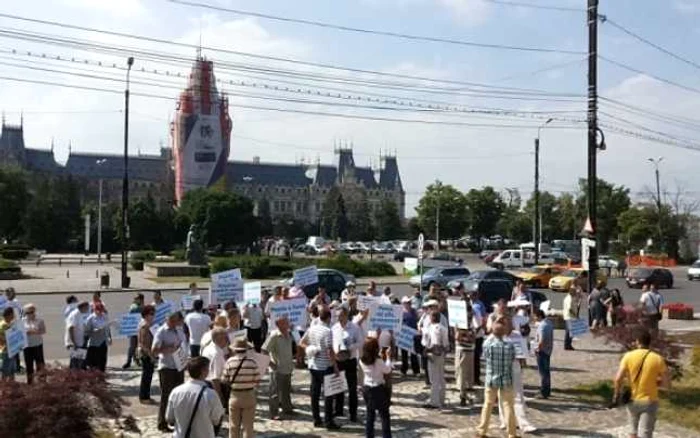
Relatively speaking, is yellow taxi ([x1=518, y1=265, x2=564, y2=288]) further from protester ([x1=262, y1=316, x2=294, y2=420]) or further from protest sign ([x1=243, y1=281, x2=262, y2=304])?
protester ([x1=262, y1=316, x2=294, y2=420])

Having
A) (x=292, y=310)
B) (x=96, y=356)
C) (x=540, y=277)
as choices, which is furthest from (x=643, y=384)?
(x=540, y=277)

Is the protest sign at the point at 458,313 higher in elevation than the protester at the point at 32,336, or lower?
higher

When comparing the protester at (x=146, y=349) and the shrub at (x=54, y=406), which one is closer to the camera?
the shrub at (x=54, y=406)

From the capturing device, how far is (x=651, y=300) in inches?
968

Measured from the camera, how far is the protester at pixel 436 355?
1433 cm

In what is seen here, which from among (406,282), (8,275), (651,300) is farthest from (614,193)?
(651,300)

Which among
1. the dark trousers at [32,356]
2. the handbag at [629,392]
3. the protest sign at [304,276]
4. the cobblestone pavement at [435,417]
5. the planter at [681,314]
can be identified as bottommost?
the cobblestone pavement at [435,417]

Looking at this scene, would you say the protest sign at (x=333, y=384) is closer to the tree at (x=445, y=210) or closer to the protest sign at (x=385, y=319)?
the protest sign at (x=385, y=319)

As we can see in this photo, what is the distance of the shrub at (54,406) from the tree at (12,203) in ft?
290

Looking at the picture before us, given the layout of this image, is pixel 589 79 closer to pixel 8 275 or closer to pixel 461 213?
pixel 8 275

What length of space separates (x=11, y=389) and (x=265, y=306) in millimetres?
11292

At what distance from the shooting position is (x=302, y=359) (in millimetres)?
18125

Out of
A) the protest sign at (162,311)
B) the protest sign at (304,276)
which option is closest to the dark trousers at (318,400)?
the protest sign at (162,311)

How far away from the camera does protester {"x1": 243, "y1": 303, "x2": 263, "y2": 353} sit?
18875mm
